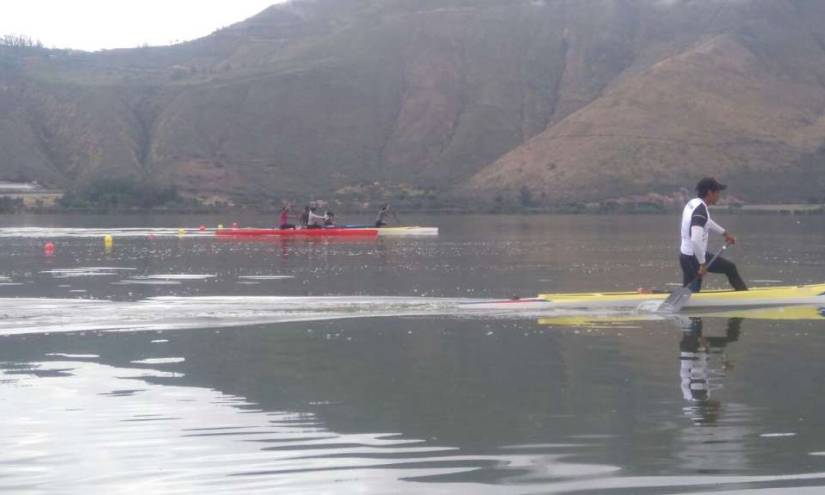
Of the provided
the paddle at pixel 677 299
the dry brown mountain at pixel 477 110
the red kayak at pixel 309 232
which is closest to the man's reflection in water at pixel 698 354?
the paddle at pixel 677 299

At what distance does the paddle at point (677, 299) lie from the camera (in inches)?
854

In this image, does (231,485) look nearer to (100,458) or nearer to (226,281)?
(100,458)

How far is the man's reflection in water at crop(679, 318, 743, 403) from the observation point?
14.3 metres

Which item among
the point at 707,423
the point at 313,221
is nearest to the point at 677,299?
the point at 707,423

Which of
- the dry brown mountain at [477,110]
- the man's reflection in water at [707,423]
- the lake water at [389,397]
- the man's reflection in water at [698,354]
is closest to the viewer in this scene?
the lake water at [389,397]

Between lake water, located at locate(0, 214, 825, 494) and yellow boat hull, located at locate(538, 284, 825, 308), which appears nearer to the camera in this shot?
lake water, located at locate(0, 214, 825, 494)

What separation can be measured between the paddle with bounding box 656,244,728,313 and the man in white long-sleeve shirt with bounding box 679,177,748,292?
0.11 m

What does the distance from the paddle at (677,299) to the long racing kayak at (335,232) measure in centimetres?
3579

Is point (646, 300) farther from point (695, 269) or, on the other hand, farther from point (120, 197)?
point (120, 197)

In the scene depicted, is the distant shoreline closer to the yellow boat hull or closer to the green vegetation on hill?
the green vegetation on hill

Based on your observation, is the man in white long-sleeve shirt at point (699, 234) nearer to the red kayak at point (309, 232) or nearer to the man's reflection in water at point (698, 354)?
the man's reflection in water at point (698, 354)

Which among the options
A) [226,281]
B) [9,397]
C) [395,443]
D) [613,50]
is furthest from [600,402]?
[613,50]

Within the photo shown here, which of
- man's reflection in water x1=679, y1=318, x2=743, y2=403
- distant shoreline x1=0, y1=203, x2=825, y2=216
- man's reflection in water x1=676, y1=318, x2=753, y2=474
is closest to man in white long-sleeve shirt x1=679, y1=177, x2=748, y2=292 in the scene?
man's reflection in water x1=679, y1=318, x2=743, y2=403

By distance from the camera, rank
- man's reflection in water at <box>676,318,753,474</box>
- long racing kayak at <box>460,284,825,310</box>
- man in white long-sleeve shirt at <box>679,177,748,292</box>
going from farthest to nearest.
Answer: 1. long racing kayak at <box>460,284,825,310</box>
2. man in white long-sleeve shirt at <box>679,177,748,292</box>
3. man's reflection in water at <box>676,318,753,474</box>
